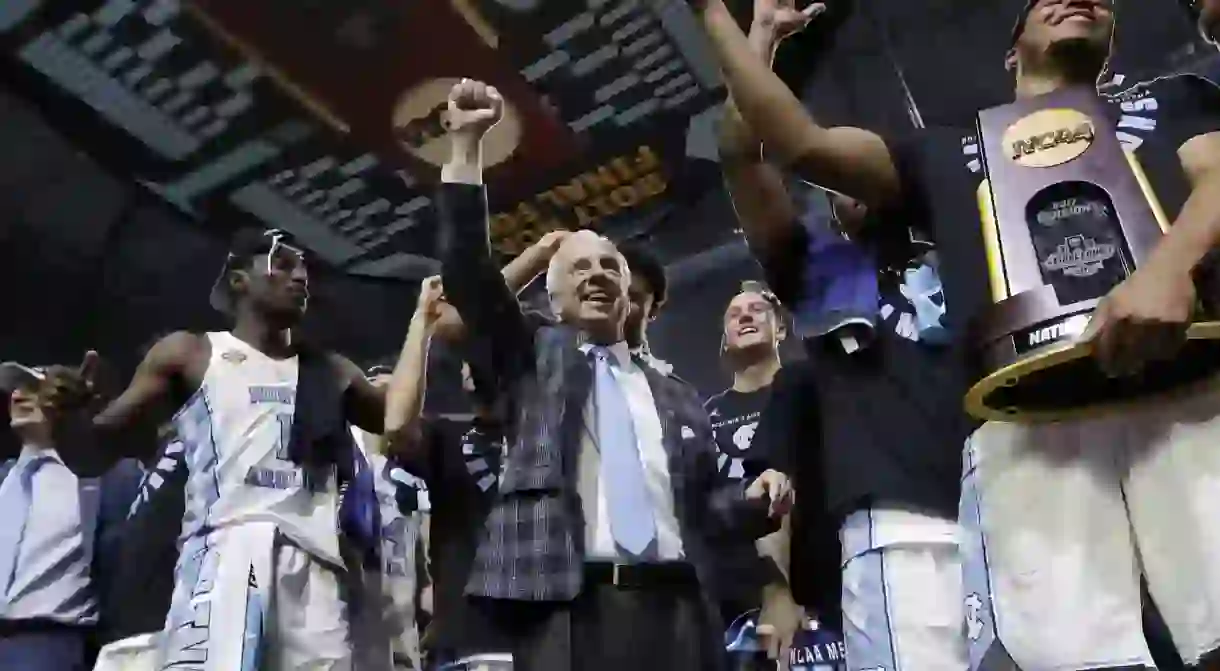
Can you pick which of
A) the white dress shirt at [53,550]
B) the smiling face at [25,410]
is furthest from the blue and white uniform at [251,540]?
the smiling face at [25,410]

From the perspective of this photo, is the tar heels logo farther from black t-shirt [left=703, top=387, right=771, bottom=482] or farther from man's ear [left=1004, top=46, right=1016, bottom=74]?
man's ear [left=1004, top=46, right=1016, bottom=74]

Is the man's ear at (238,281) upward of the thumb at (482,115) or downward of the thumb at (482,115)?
downward

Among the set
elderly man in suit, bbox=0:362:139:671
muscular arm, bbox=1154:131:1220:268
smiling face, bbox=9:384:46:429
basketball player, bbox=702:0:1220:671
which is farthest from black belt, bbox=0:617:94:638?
muscular arm, bbox=1154:131:1220:268

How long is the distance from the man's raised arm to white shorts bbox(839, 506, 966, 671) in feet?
2.13

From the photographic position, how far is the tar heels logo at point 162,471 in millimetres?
2152

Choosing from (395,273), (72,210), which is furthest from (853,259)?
(72,210)

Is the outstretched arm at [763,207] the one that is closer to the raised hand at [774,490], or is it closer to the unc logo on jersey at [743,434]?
the raised hand at [774,490]

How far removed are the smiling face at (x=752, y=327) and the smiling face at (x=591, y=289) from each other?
679mm

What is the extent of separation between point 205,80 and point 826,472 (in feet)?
9.10

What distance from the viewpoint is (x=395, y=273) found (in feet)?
12.5

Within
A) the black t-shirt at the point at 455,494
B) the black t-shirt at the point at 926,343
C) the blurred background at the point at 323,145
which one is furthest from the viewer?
the blurred background at the point at 323,145

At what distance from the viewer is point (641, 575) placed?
1569 mm

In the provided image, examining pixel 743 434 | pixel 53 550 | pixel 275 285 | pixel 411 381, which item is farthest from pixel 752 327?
pixel 53 550

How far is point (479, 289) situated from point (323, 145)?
215cm
